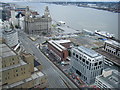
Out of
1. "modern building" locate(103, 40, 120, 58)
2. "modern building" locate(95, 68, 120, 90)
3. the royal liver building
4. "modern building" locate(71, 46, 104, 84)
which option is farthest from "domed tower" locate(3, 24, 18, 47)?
"modern building" locate(103, 40, 120, 58)

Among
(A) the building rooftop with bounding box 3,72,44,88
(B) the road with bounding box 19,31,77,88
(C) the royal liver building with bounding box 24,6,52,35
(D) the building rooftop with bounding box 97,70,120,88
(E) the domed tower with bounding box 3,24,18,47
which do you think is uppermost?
(C) the royal liver building with bounding box 24,6,52,35

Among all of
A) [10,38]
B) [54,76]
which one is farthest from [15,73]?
[10,38]

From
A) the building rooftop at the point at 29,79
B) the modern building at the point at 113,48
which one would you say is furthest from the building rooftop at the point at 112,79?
the modern building at the point at 113,48

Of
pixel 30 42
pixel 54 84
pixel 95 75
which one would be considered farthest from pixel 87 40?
pixel 54 84

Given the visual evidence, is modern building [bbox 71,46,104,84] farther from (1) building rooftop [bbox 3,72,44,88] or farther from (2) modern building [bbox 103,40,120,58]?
(2) modern building [bbox 103,40,120,58]

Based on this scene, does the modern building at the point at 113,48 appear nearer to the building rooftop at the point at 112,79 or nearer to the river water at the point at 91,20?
the building rooftop at the point at 112,79

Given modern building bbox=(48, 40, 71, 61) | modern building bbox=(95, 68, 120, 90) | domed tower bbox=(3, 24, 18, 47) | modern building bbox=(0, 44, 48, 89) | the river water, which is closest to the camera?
modern building bbox=(0, 44, 48, 89)
